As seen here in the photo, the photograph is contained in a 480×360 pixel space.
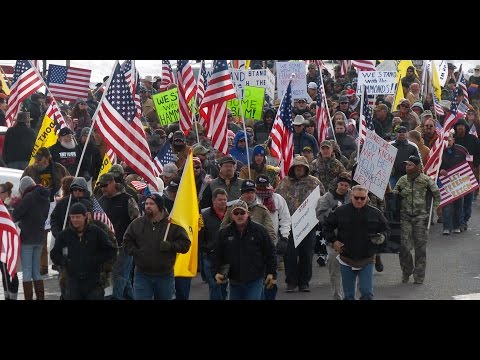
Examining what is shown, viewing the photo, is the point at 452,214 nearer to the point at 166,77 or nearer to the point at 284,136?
the point at 284,136

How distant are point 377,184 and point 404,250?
1149mm

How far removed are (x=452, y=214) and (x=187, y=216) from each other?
Answer: 299 inches

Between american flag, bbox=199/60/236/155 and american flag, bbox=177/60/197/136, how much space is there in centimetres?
281

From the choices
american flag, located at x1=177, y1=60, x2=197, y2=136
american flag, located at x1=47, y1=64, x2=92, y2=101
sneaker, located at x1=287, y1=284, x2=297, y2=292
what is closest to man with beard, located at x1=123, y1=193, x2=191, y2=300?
sneaker, located at x1=287, y1=284, x2=297, y2=292

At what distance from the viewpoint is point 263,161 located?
17.3 metres

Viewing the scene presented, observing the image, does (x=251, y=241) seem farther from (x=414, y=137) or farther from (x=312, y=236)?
(x=414, y=137)

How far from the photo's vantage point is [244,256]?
12.5m

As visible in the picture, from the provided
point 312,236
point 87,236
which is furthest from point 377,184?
point 87,236

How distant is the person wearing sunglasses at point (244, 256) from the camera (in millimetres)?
12484

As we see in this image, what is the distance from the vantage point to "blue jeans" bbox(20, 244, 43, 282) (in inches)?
577

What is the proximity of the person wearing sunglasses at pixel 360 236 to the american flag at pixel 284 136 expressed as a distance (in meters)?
4.54

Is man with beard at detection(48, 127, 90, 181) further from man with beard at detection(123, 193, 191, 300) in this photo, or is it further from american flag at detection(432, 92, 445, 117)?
american flag at detection(432, 92, 445, 117)
